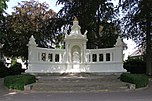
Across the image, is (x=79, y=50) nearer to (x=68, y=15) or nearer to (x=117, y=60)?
(x=117, y=60)

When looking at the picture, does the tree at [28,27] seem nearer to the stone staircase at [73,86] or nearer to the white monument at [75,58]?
the white monument at [75,58]

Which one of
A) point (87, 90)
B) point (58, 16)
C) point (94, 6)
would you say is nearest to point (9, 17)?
point (58, 16)

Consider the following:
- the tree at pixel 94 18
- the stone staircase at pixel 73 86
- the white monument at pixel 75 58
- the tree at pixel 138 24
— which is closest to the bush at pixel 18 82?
the stone staircase at pixel 73 86

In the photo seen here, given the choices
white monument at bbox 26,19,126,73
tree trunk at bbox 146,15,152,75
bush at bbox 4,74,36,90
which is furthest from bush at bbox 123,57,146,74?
bush at bbox 4,74,36,90

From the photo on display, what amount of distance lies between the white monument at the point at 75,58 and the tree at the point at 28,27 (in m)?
8.08

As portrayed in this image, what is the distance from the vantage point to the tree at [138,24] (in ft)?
88.4

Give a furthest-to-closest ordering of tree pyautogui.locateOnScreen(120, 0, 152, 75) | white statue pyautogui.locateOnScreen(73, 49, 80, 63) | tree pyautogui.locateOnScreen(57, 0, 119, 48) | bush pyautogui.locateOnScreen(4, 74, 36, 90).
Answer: tree pyautogui.locateOnScreen(57, 0, 119, 48) → tree pyautogui.locateOnScreen(120, 0, 152, 75) → white statue pyautogui.locateOnScreen(73, 49, 80, 63) → bush pyautogui.locateOnScreen(4, 74, 36, 90)

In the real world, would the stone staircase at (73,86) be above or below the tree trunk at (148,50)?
below

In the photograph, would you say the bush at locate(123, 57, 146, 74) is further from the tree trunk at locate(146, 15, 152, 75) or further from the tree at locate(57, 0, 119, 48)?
the tree at locate(57, 0, 119, 48)

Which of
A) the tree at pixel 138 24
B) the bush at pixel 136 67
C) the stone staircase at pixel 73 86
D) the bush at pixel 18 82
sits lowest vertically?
the stone staircase at pixel 73 86

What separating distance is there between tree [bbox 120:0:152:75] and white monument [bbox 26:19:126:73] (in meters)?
4.15

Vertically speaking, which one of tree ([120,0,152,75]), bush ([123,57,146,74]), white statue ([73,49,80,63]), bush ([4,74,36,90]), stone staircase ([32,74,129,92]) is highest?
tree ([120,0,152,75])

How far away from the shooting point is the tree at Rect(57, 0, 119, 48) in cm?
3197

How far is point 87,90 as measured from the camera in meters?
16.5
